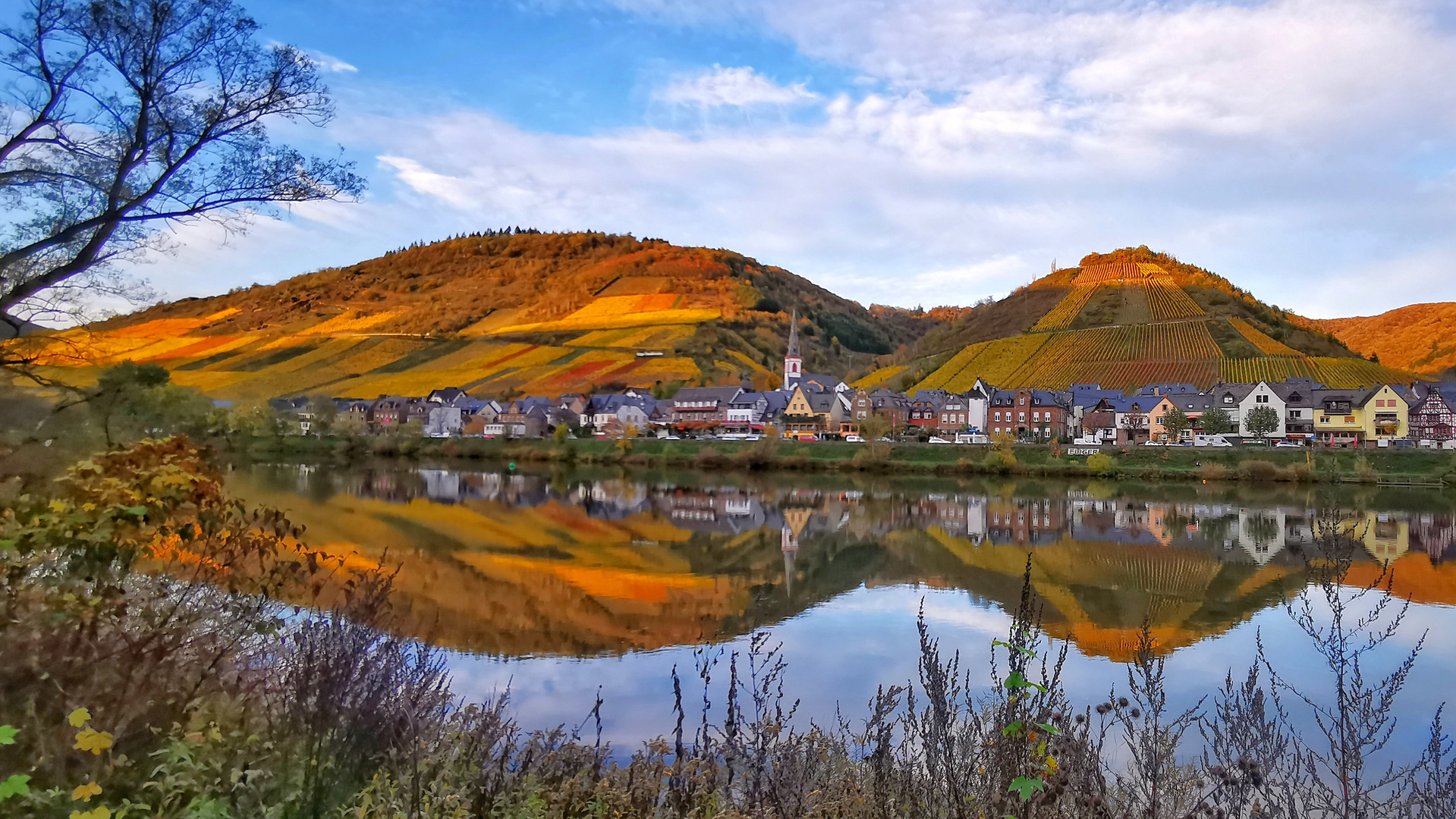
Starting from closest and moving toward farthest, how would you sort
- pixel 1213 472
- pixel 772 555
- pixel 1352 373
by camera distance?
1. pixel 772 555
2. pixel 1213 472
3. pixel 1352 373

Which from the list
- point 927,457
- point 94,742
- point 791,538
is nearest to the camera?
point 94,742

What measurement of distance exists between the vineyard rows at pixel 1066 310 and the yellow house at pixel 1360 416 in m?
44.9

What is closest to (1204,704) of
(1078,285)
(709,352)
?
(709,352)

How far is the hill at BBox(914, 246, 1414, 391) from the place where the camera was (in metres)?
91.3

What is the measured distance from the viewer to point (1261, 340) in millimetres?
100938

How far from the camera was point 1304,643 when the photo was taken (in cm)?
1645

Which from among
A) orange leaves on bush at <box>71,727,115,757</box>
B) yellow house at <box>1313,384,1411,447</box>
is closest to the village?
yellow house at <box>1313,384,1411,447</box>

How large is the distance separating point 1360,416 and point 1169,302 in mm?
52280

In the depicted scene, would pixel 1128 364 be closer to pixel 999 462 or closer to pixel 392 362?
pixel 999 462

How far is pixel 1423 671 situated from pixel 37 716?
59.9 feet

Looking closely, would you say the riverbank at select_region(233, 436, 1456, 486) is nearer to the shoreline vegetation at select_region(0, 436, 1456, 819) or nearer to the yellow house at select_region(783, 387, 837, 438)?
the yellow house at select_region(783, 387, 837, 438)

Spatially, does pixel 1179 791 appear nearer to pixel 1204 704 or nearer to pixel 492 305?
pixel 1204 704

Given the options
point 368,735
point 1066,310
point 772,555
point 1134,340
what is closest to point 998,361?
point 1134,340

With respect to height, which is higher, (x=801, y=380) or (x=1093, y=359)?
(x=1093, y=359)
